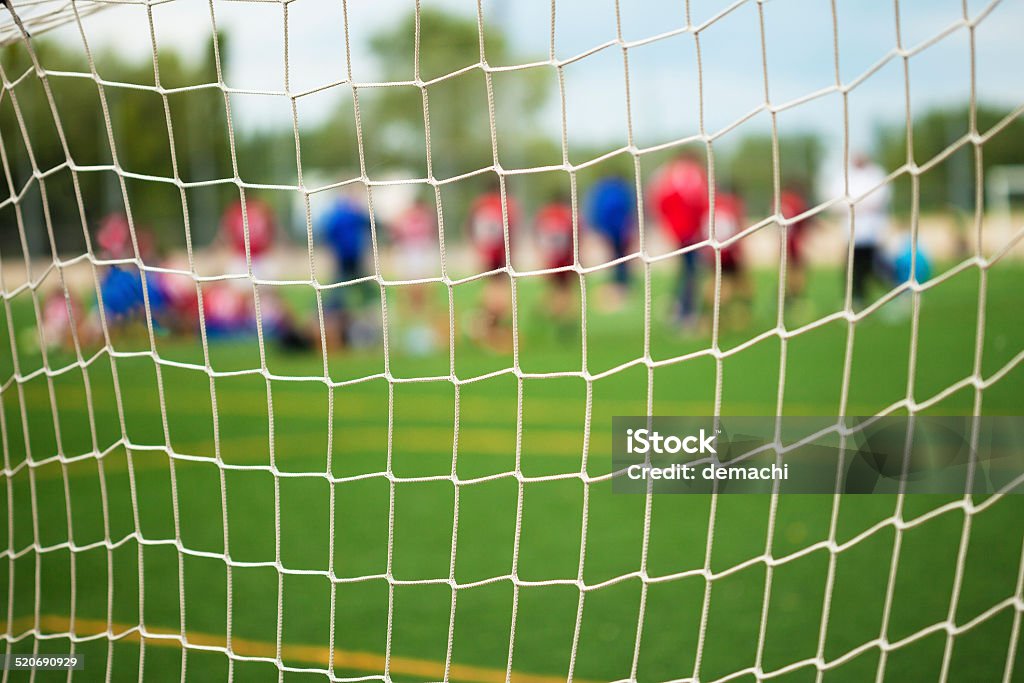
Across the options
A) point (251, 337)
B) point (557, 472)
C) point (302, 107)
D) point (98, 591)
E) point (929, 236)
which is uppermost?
point (302, 107)

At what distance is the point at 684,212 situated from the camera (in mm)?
8938

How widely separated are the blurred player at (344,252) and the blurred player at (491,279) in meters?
1.03

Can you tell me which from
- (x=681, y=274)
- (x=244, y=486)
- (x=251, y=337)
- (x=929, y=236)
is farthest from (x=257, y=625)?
(x=929, y=236)

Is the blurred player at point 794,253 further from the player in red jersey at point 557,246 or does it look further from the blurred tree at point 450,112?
the blurred tree at point 450,112

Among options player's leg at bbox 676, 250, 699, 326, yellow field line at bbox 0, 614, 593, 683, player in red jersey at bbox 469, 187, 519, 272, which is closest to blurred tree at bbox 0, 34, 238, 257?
player in red jersey at bbox 469, 187, 519, 272

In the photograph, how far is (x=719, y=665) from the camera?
2.60 meters

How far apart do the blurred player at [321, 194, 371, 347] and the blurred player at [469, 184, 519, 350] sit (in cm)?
103

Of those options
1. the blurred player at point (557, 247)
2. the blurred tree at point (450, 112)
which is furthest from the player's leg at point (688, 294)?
the blurred tree at point (450, 112)

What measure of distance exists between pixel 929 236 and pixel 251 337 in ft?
42.1

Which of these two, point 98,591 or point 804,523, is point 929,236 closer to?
point 804,523

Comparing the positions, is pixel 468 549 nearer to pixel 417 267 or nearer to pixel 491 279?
pixel 491 279

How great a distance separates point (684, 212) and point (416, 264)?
105 inches

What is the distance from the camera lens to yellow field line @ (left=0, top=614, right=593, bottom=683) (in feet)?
8.43

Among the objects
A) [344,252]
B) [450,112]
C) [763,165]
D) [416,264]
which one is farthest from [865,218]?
[450,112]
